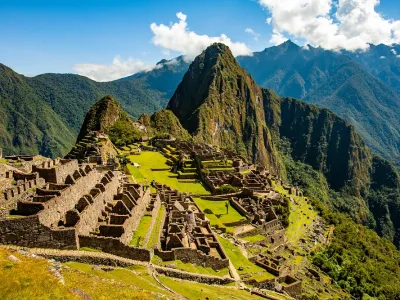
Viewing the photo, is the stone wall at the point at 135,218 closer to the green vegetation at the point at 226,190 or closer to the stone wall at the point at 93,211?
the stone wall at the point at 93,211

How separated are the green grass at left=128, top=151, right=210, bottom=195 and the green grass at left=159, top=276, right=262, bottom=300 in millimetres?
36629

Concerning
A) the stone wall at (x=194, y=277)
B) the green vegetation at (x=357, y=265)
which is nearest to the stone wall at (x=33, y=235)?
the stone wall at (x=194, y=277)

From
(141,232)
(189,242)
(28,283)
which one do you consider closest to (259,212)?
(189,242)

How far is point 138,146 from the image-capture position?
4697 inches

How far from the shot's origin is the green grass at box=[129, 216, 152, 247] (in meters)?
29.9

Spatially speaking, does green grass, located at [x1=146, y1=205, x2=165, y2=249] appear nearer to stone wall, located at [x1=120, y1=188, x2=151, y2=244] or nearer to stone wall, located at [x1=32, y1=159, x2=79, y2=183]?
stone wall, located at [x1=120, y1=188, x2=151, y2=244]

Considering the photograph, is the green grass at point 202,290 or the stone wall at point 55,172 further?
the stone wall at point 55,172

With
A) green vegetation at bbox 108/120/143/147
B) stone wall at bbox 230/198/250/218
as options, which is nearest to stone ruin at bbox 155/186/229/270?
stone wall at bbox 230/198/250/218

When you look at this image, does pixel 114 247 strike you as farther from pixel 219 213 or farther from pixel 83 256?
pixel 219 213

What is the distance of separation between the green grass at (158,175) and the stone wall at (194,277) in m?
34.7

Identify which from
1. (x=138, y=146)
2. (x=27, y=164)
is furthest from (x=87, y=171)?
(x=138, y=146)

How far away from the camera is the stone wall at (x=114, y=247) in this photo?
87.9 ft

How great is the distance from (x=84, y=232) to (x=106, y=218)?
4.56 m

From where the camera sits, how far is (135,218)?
33.8 metres
